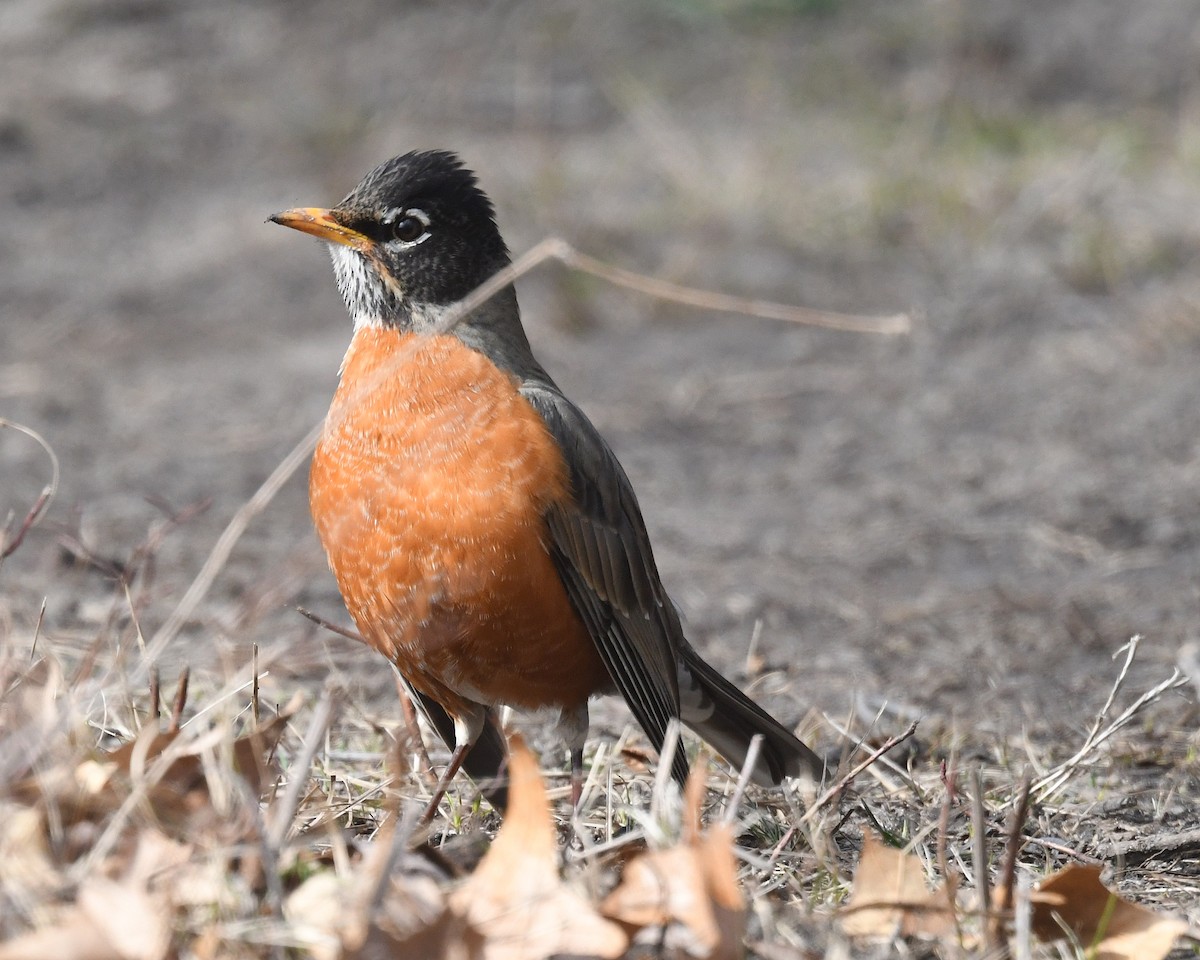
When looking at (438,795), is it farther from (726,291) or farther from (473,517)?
(726,291)

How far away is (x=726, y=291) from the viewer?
8.92 meters

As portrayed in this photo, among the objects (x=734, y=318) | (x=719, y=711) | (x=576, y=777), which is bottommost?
(x=734, y=318)

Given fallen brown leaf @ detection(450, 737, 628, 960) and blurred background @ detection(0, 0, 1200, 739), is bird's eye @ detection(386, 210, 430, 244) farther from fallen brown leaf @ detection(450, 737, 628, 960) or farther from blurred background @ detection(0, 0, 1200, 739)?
fallen brown leaf @ detection(450, 737, 628, 960)

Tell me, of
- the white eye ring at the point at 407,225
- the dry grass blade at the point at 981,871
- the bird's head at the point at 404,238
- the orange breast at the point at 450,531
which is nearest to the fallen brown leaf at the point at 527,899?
the dry grass blade at the point at 981,871

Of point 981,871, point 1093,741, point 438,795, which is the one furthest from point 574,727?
point 981,871

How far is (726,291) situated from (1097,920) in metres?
6.51

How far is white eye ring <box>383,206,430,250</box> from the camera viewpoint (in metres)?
4.20

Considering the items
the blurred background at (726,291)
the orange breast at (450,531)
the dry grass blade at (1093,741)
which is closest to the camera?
the dry grass blade at (1093,741)

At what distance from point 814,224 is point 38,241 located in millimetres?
5141

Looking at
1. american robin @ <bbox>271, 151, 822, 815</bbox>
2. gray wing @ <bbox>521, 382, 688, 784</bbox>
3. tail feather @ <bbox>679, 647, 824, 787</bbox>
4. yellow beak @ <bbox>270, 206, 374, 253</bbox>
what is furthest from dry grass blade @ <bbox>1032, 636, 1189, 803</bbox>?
yellow beak @ <bbox>270, 206, 374, 253</bbox>

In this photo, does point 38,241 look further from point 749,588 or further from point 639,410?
point 749,588

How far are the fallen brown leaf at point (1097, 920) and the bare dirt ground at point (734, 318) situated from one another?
1186 mm

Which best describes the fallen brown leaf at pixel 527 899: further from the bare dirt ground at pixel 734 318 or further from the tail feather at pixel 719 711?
the tail feather at pixel 719 711

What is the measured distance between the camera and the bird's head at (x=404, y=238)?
4.18 metres
